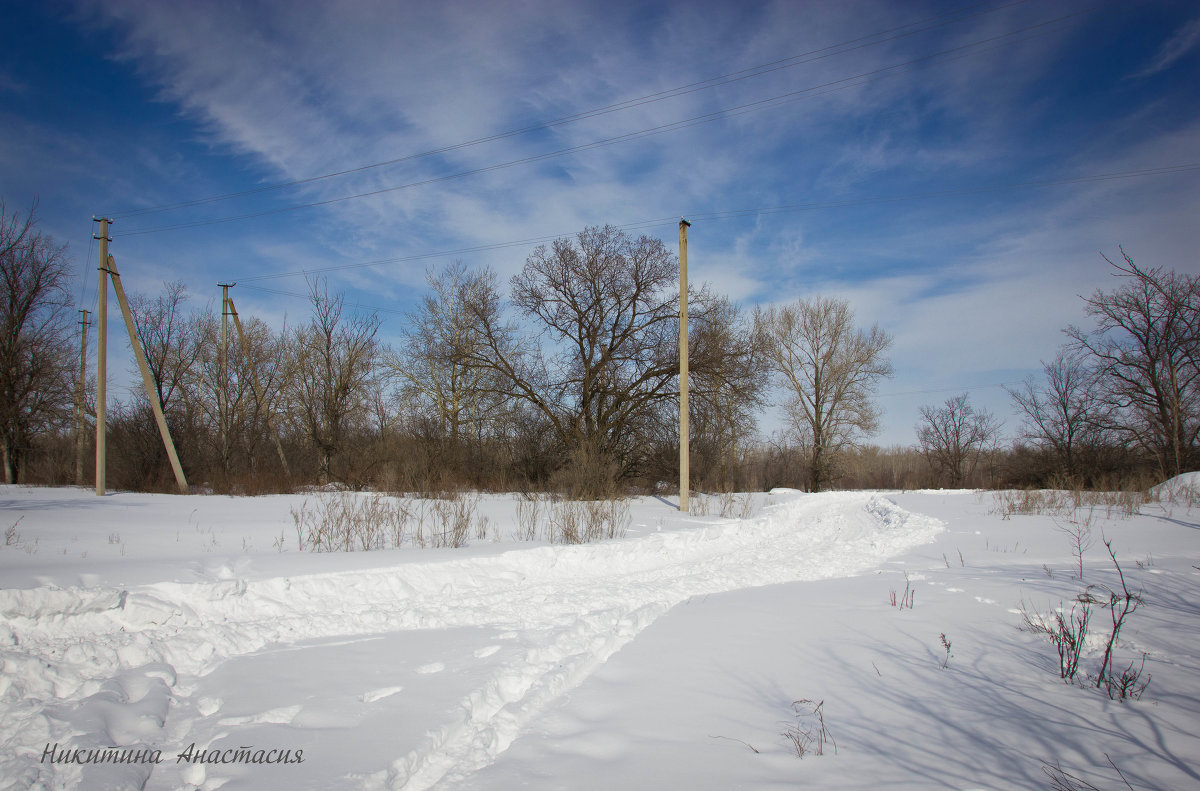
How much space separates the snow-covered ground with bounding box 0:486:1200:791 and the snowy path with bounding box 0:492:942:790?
0.02 meters

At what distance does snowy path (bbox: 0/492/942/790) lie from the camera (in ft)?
10.1

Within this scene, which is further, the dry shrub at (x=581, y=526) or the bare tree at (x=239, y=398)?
the bare tree at (x=239, y=398)

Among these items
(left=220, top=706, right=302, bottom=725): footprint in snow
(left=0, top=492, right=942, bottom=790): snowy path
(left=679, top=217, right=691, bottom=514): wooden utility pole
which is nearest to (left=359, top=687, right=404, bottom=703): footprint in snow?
(left=0, top=492, right=942, bottom=790): snowy path

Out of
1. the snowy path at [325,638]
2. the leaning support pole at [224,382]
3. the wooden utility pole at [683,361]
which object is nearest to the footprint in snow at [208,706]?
the snowy path at [325,638]

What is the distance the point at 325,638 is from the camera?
512 cm

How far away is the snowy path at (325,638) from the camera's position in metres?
3.08

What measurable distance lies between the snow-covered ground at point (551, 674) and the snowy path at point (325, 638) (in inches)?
0.9

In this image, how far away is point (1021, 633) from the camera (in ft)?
16.5

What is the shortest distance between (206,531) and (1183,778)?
484 inches

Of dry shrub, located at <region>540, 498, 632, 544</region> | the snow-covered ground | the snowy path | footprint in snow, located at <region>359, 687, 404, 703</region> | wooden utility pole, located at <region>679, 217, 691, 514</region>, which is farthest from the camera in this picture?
wooden utility pole, located at <region>679, 217, 691, 514</region>

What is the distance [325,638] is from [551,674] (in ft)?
7.63

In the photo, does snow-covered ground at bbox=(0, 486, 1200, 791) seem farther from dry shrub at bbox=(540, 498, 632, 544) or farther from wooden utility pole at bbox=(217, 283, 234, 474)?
wooden utility pole at bbox=(217, 283, 234, 474)

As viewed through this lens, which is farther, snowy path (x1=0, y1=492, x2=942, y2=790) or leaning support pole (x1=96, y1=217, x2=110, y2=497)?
leaning support pole (x1=96, y1=217, x2=110, y2=497)

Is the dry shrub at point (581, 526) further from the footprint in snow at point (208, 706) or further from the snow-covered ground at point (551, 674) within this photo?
the footprint in snow at point (208, 706)
